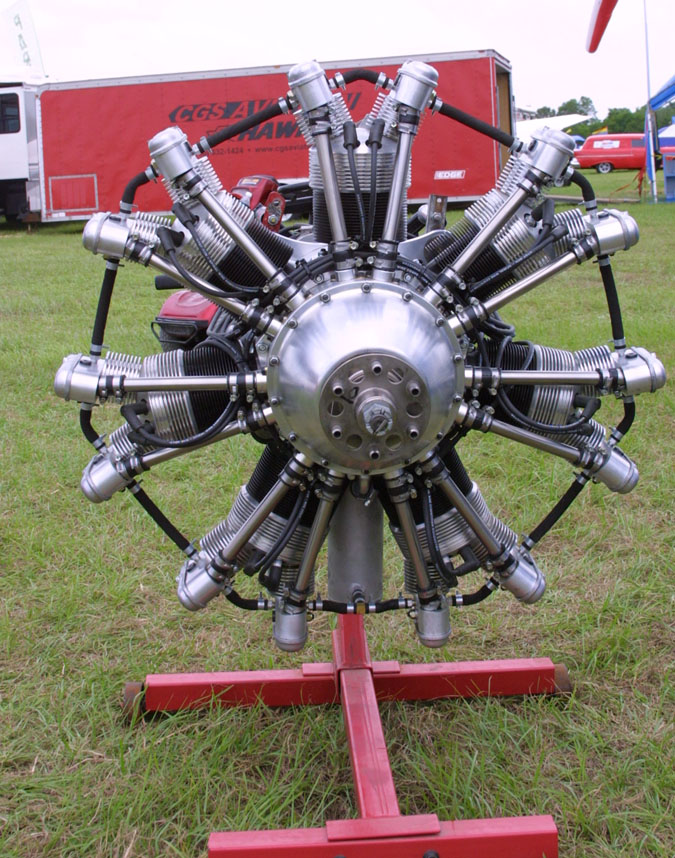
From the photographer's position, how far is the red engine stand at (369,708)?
2.41 meters

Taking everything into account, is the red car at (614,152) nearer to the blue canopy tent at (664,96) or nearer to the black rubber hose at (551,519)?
the blue canopy tent at (664,96)

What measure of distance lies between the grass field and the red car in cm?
3180

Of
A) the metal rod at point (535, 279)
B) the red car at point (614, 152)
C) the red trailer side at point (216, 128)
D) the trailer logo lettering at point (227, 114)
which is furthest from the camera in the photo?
the red car at point (614, 152)

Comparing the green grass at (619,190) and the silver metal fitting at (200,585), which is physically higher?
the green grass at (619,190)

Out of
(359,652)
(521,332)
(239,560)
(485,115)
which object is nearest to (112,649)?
(359,652)

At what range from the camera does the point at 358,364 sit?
2127mm

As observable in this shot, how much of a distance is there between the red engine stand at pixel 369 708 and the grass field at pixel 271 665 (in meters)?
0.07

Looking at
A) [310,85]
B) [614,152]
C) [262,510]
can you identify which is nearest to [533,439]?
[262,510]

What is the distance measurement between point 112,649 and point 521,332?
552cm

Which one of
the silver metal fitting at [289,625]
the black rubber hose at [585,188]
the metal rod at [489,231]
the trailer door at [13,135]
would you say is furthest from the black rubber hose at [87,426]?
the trailer door at [13,135]

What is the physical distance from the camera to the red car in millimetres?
34594

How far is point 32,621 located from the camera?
12.4 ft

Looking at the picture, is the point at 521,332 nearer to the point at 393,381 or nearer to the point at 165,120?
the point at 393,381

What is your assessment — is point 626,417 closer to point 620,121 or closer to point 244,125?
point 244,125
